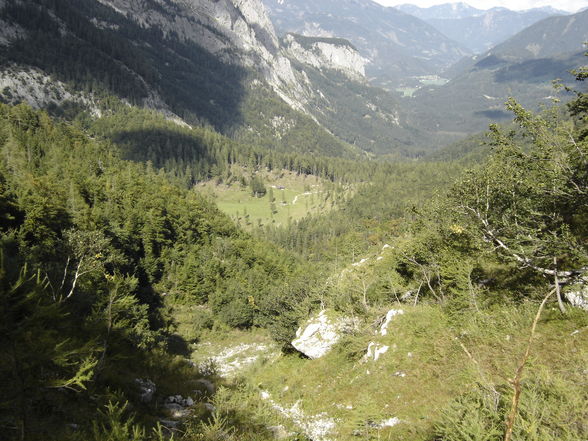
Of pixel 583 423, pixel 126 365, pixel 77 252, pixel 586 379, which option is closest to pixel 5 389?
pixel 583 423

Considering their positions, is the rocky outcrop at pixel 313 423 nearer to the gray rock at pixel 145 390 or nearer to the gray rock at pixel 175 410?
the gray rock at pixel 175 410

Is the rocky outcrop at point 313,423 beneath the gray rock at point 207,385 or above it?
above

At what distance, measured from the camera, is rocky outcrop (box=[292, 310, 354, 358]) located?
1294 inches

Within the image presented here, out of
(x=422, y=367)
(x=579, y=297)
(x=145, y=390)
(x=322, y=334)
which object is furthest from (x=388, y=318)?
(x=145, y=390)

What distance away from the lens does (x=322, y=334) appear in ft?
113

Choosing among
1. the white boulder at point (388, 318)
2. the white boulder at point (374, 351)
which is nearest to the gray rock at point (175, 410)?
the white boulder at point (374, 351)

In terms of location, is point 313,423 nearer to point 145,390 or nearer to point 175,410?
point 175,410

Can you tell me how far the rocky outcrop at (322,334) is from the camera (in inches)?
1294

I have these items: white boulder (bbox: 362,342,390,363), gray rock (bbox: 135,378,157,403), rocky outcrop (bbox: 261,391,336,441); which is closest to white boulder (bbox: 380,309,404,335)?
white boulder (bbox: 362,342,390,363)

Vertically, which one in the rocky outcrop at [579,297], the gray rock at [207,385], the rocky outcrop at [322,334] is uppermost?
the rocky outcrop at [579,297]

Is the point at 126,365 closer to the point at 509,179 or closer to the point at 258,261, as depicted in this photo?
the point at 509,179

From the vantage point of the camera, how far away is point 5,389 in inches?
298

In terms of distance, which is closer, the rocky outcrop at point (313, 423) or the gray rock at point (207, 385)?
the rocky outcrop at point (313, 423)

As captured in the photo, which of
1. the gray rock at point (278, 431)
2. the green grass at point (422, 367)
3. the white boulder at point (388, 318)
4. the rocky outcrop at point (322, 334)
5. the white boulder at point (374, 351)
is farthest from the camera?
the rocky outcrop at point (322, 334)
